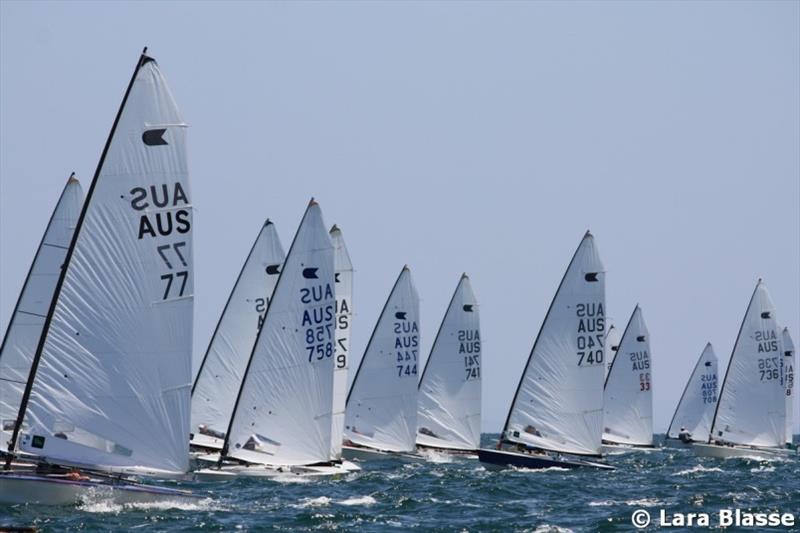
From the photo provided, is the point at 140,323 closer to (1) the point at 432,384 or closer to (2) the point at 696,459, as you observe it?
(1) the point at 432,384

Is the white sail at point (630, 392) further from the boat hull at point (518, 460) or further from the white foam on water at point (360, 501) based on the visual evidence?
the white foam on water at point (360, 501)

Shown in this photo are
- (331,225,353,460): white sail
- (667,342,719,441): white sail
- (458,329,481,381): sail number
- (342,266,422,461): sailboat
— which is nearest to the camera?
(331,225,353,460): white sail

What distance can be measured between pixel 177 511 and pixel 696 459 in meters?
41.7

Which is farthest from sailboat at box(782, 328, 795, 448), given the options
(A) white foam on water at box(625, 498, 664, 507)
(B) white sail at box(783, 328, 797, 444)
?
(A) white foam on water at box(625, 498, 664, 507)

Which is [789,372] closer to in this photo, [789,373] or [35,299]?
[789,373]

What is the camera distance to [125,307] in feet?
93.4

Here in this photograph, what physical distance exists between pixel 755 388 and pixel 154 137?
45915mm

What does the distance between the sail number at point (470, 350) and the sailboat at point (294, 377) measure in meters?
19.4

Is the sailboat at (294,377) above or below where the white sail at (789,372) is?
below

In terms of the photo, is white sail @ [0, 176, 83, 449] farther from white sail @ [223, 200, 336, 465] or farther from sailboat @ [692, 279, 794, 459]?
sailboat @ [692, 279, 794, 459]

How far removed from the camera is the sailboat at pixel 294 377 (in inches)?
1569

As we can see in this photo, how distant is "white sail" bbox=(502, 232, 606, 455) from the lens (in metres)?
49.8

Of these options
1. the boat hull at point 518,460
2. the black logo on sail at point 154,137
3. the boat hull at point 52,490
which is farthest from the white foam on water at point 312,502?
the boat hull at point 518,460
